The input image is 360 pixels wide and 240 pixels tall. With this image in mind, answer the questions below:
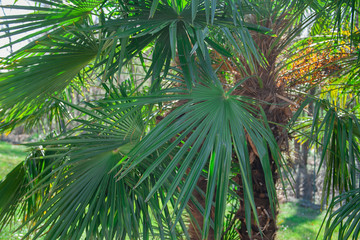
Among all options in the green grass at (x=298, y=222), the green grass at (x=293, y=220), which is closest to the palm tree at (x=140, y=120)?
the green grass at (x=293, y=220)

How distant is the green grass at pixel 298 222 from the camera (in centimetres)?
668

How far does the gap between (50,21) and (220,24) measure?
1052 mm

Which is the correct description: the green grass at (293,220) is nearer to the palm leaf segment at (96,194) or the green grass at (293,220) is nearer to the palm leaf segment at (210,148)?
the palm leaf segment at (96,194)

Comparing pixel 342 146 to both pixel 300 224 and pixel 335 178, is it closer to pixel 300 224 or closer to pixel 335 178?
pixel 335 178

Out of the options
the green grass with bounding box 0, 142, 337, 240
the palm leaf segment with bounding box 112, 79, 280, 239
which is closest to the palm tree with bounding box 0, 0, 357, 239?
the palm leaf segment with bounding box 112, 79, 280, 239

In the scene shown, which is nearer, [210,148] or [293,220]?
[210,148]

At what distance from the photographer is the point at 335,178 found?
264 centimetres

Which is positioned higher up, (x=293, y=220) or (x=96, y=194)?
(x=96, y=194)

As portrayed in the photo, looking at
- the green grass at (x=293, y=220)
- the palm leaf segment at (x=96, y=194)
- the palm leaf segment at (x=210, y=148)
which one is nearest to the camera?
the palm leaf segment at (x=210, y=148)

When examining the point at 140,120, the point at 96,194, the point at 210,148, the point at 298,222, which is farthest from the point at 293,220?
the point at 210,148

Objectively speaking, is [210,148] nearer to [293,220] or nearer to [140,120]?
[140,120]

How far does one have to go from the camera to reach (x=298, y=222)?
7.79 metres

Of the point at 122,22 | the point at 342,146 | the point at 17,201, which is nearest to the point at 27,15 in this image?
the point at 122,22

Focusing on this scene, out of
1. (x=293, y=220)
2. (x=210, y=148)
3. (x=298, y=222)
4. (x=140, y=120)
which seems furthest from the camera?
(x=293, y=220)
